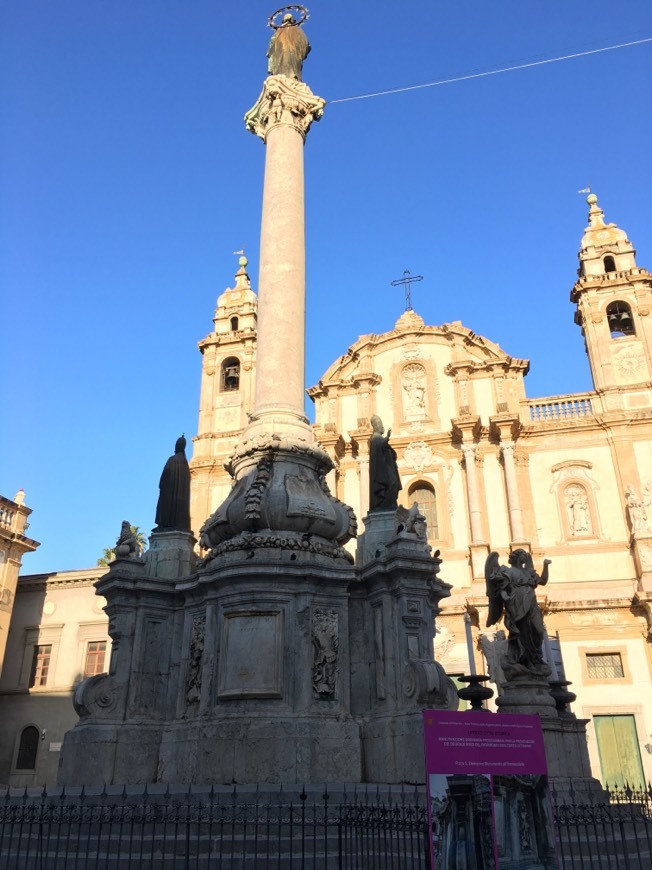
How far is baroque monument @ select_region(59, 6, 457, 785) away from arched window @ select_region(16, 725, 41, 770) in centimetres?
2023

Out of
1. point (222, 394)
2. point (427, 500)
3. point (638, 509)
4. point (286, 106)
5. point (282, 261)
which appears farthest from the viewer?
point (222, 394)

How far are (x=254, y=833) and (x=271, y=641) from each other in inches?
115

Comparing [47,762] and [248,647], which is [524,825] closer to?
[248,647]

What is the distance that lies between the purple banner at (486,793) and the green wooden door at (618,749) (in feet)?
67.0

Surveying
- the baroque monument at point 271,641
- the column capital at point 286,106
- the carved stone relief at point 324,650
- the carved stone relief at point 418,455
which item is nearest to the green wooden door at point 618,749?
the carved stone relief at point 418,455

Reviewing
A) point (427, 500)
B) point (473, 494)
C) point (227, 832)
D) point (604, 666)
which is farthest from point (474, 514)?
point (227, 832)

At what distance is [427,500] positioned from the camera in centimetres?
2944

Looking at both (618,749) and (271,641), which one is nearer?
(271,641)

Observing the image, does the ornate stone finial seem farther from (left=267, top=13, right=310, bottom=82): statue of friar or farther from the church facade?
(left=267, top=13, right=310, bottom=82): statue of friar

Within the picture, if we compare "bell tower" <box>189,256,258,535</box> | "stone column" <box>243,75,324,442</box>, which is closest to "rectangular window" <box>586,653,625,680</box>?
"bell tower" <box>189,256,258,535</box>

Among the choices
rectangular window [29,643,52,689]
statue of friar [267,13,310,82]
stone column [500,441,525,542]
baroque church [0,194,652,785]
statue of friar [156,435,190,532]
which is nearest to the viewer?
statue of friar [156,435,190,532]

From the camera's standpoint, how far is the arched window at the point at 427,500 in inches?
1127

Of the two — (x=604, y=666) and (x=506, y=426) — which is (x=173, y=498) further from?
(x=506, y=426)

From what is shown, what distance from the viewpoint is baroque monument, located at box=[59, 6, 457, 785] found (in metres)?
8.99
